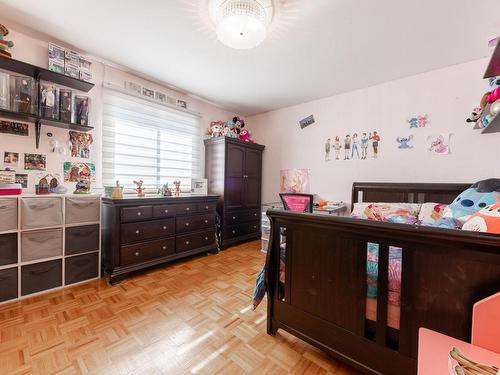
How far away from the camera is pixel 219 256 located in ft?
9.99

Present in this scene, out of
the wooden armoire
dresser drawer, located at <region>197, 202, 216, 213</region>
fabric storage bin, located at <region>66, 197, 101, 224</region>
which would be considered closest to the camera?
fabric storage bin, located at <region>66, 197, 101, 224</region>

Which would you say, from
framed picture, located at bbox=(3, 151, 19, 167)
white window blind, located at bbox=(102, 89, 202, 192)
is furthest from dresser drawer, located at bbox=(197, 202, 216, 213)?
framed picture, located at bbox=(3, 151, 19, 167)

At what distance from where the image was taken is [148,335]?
4.86 feet

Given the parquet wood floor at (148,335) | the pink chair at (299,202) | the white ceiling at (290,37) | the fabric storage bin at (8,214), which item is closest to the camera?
the parquet wood floor at (148,335)

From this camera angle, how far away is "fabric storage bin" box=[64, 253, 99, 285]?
2.07m

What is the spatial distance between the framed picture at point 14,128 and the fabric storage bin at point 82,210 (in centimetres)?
73

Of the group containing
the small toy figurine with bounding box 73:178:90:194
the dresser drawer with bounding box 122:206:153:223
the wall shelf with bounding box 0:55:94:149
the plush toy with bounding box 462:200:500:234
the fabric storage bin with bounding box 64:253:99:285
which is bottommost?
the fabric storage bin with bounding box 64:253:99:285

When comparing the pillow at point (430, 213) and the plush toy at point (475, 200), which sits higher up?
the plush toy at point (475, 200)

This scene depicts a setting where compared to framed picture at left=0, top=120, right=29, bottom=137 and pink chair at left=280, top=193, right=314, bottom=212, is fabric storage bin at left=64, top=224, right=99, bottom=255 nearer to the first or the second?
framed picture at left=0, top=120, right=29, bottom=137

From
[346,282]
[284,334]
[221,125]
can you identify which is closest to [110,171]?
[221,125]

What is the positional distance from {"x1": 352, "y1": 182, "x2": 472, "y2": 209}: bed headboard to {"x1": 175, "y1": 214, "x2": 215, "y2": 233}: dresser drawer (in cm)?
190

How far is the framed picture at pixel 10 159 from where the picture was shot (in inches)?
77.2

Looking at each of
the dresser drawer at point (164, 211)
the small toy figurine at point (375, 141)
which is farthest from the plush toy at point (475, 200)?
the dresser drawer at point (164, 211)

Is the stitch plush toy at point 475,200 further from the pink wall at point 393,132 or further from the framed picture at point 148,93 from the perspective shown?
the framed picture at point 148,93
